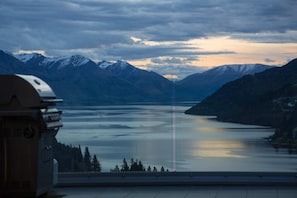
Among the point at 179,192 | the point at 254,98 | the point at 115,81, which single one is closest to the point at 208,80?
the point at 254,98

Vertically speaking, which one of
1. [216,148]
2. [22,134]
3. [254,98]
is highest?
[254,98]

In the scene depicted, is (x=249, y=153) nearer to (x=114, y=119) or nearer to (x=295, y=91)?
(x=295, y=91)

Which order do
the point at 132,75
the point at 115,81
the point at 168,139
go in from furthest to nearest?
the point at 115,81, the point at 132,75, the point at 168,139

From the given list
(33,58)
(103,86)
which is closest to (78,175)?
(33,58)

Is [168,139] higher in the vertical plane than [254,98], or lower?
lower

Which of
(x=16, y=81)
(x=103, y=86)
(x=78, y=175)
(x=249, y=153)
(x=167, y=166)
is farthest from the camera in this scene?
(x=103, y=86)

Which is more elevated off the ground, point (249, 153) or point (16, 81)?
point (16, 81)

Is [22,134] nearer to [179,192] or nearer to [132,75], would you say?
[179,192]
